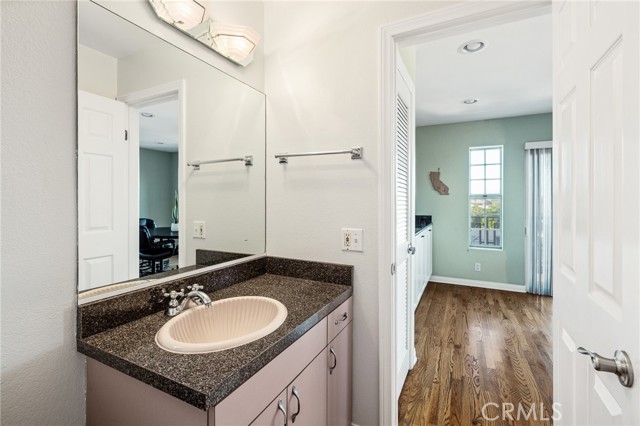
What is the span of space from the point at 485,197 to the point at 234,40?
13.6ft

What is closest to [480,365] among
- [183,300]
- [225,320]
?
[225,320]

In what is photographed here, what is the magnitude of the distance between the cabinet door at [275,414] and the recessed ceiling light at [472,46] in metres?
2.65

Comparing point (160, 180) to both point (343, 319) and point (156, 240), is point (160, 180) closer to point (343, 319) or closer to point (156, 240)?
point (156, 240)

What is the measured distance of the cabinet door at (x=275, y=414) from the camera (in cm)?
83

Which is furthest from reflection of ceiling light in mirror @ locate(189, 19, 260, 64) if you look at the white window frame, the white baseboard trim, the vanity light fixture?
the white baseboard trim

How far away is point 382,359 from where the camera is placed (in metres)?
1.44

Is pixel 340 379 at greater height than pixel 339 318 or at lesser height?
lesser

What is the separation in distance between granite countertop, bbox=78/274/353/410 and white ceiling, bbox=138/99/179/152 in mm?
686

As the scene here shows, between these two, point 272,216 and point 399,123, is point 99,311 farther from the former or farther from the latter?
point 399,123

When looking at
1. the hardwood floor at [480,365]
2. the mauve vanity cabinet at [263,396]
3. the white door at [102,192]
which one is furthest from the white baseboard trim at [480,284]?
the white door at [102,192]

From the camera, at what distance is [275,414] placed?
89 centimetres

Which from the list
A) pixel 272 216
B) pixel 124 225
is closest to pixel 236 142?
pixel 272 216

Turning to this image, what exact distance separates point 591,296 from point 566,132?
543 mm

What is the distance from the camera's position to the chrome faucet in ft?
3.64
